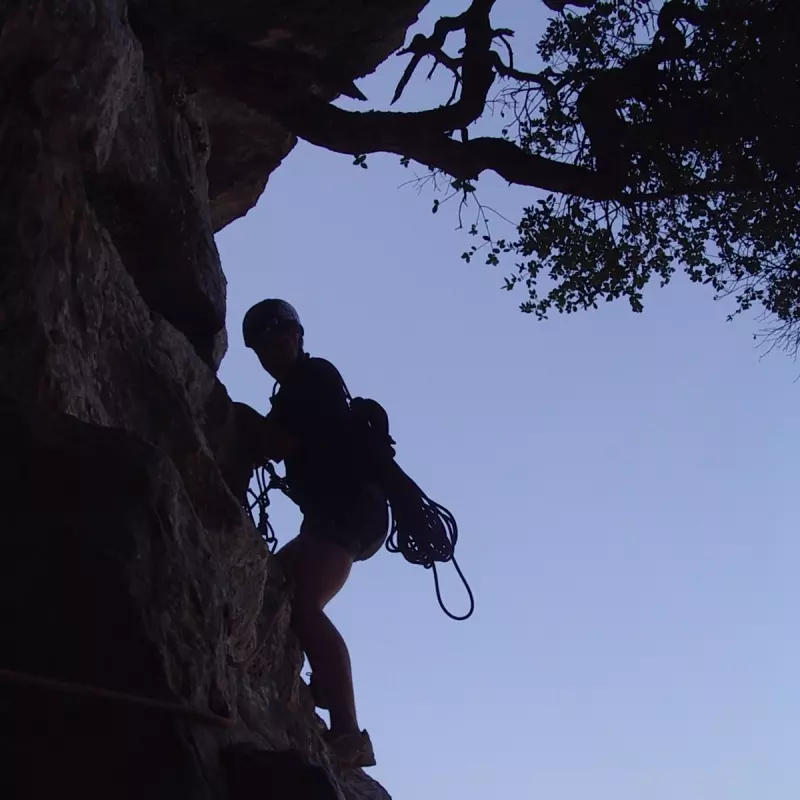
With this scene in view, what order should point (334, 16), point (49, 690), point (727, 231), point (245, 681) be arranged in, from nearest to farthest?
1. point (49, 690)
2. point (245, 681)
3. point (334, 16)
4. point (727, 231)

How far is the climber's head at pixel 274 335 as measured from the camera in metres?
6.30

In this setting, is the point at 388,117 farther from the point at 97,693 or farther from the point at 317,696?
the point at 97,693

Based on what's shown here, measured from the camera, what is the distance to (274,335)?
629 centimetres

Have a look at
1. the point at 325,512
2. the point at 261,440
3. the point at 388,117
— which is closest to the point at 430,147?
the point at 388,117

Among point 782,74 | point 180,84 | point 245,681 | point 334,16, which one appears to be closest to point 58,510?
point 245,681

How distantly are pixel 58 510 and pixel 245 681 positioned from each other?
186 cm

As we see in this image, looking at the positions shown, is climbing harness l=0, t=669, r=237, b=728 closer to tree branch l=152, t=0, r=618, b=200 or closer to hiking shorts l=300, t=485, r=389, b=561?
hiking shorts l=300, t=485, r=389, b=561

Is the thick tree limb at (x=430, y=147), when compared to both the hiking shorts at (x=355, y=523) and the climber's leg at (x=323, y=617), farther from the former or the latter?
the climber's leg at (x=323, y=617)

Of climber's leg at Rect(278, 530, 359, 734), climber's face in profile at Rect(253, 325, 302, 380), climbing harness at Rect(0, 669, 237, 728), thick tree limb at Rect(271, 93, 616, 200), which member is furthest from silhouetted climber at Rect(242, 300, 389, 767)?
climbing harness at Rect(0, 669, 237, 728)

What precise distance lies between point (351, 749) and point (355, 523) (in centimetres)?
115

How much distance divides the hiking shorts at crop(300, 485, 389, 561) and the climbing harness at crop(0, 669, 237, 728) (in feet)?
8.45

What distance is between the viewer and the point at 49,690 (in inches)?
124

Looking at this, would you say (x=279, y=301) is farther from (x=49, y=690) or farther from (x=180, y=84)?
(x=49, y=690)

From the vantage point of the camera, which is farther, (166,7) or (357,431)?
(166,7)
